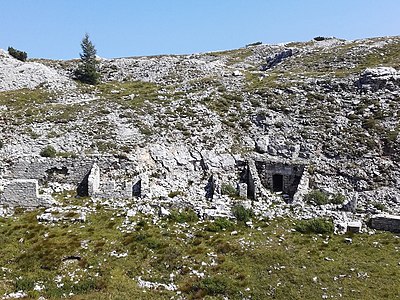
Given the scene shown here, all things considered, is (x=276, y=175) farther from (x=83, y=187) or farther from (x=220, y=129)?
(x=83, y=187)

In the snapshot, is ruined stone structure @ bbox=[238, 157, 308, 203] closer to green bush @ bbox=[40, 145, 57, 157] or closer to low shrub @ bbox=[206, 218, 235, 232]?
low shrub @ bbox=[206, 218, 235, 232]

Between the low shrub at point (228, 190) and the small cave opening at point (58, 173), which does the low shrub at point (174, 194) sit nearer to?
the low shrub at point (228, 190)

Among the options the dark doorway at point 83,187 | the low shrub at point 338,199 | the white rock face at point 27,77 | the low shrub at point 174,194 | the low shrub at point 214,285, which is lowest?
the low shrub at point 214,285

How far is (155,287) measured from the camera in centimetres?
1792

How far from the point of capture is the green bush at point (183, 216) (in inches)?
973

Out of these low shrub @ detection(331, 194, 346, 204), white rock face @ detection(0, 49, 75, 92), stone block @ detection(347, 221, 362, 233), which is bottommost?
stone block @ detection(347, 221, 362, 233)

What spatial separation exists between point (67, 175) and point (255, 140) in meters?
18.8

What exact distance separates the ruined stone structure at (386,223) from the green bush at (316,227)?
298 centimetres

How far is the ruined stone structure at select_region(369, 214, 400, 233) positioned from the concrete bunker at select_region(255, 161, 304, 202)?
10087 millimetres

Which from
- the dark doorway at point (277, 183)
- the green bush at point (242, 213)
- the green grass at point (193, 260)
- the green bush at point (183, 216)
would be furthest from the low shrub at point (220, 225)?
the dark doorway at point (277, 183)

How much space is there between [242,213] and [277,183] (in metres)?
11.4

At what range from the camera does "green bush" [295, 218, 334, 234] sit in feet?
76.9

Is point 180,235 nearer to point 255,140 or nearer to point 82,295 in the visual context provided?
point 82,295

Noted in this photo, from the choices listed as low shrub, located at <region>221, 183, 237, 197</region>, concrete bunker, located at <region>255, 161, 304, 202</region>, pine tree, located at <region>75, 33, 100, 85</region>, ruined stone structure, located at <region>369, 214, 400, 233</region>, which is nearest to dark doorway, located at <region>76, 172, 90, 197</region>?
low shrub, located at <region>221, 183, 237, 197</region>
